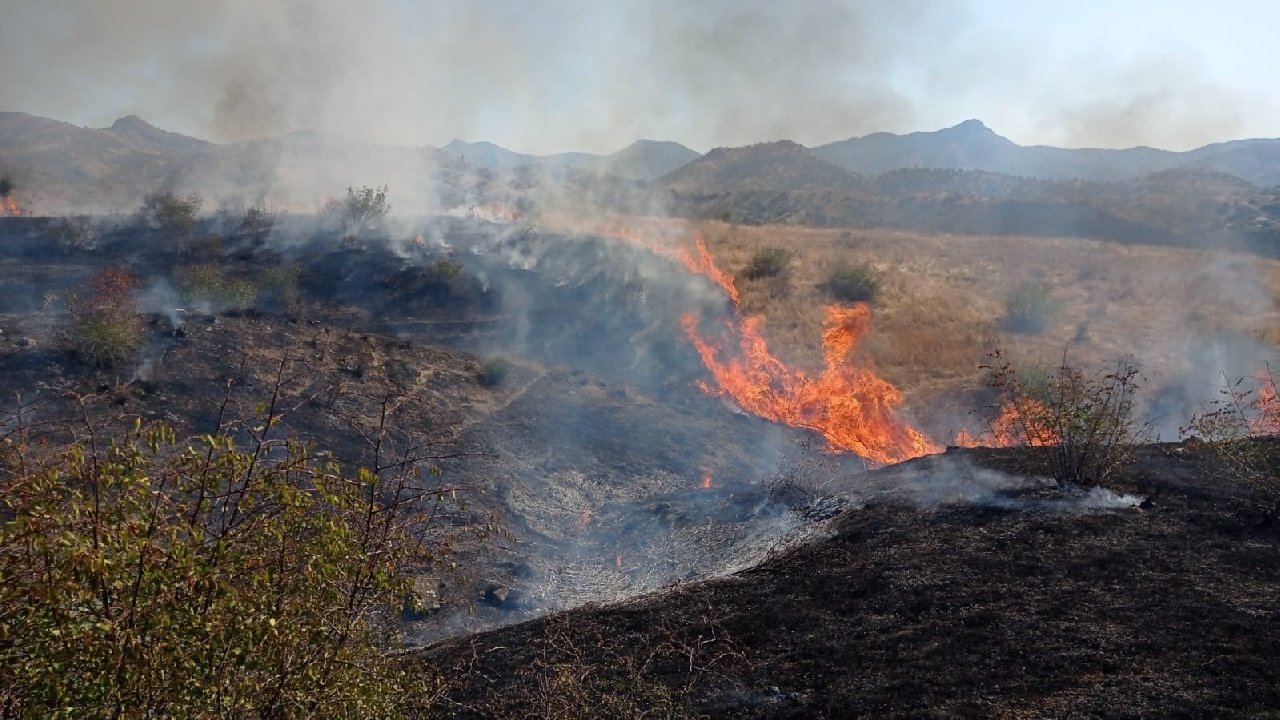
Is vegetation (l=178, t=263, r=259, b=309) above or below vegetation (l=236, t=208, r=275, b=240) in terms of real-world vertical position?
below

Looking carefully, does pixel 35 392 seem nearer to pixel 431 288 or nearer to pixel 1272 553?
pixel 431 288

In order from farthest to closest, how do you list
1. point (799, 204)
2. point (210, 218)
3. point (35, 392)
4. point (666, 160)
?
point (666, 160)
point (799, 204)
point (210, 218)
point (35, 392)

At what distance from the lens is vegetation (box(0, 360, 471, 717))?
9.68 feet

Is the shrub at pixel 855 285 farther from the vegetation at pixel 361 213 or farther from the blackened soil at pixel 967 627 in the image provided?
the vegetation at pixel 361 213

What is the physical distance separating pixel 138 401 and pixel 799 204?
68.5 m

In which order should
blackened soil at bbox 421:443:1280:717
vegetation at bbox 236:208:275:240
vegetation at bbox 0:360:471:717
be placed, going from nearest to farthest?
vegetation at bbox 0:360:471:717
blackened soil at bbox 421:443:1280:717
vegetation at bbox 236:208:275:240

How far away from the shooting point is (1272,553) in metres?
8.38

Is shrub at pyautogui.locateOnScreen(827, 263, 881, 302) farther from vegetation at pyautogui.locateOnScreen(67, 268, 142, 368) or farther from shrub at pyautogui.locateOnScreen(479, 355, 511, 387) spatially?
vegetation at pyautogui.locateOnScreen(67, 268, 142, 368)

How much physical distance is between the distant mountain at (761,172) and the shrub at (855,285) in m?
51.9

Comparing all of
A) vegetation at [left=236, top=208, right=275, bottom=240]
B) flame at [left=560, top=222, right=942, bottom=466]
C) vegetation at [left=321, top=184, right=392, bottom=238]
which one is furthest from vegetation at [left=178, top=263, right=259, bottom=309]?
flame at [left=560, top=222, right=942, bottom=466]

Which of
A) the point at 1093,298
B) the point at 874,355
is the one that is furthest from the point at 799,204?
the point at 874,355

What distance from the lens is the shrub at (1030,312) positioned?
33188mm

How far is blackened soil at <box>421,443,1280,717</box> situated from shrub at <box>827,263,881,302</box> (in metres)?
25.6

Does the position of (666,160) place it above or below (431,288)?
above
